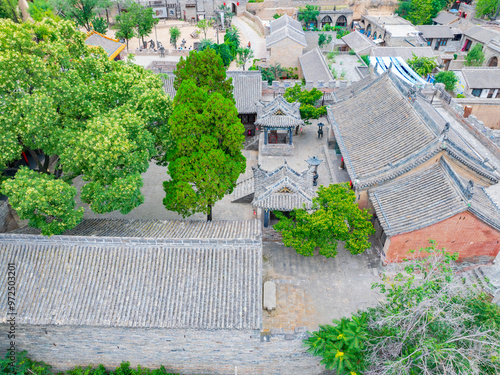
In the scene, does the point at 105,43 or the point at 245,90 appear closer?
the point at 245,90

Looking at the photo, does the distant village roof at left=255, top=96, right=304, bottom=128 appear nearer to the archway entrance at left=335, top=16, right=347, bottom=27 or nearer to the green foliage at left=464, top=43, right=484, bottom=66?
the green foliage at left=464, top=43, right=484, bottom=66

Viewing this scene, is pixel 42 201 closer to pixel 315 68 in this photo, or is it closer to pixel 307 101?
pixel 307 101

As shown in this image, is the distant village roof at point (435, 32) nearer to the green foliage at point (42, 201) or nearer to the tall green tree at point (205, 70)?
the tall green tree at point (205, 70)

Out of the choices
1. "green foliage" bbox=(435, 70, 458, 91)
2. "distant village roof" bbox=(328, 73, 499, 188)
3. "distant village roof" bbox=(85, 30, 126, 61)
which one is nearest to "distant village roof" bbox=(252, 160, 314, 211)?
"distant village roof" bbox=(328, 73, 499, 188)

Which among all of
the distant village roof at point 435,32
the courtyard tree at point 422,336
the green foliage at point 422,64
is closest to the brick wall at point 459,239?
the courtyard tree at point 422,336

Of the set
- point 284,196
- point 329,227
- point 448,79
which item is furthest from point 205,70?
point 448,79

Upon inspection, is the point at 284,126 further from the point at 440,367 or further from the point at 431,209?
the point at 440,367

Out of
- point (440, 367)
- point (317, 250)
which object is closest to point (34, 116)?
point (317, 250)
